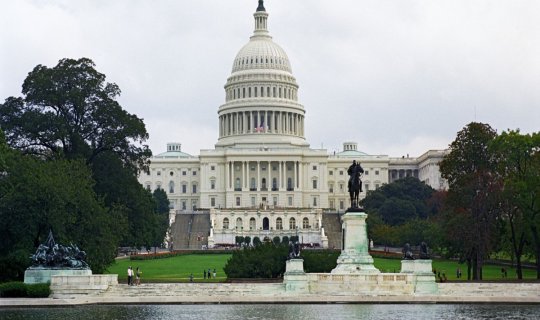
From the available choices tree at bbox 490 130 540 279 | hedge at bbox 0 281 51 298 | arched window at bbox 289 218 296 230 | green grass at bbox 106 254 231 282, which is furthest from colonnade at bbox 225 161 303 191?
hedge at bbox 0 281 51 298

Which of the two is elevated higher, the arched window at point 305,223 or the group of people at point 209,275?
the arched window at point 305,223

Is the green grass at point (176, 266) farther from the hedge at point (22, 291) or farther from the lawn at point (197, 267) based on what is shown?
the hedge at point (22, 291)

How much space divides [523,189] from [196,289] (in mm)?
24314

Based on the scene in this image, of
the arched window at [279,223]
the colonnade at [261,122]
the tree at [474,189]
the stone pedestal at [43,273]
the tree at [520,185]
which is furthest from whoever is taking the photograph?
the colonnade at [261,122]

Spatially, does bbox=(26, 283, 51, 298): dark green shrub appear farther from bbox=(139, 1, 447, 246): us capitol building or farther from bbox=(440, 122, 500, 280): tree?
bbox=(139, 1, 447, 246): us capitol building

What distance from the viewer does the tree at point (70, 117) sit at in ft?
241

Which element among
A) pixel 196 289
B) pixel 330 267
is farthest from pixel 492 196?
pixel 196 289

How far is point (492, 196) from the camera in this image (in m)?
67.5

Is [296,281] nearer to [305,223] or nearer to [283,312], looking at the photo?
[283,312]

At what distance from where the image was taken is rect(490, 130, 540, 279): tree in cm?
6750

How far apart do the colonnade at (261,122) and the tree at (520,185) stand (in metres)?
103

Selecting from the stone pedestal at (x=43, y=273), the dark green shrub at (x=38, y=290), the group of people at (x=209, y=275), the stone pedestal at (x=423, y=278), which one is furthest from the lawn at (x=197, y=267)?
the dark green shrub at (x=38, y=290)

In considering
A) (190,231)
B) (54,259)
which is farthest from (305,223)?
(54,259)

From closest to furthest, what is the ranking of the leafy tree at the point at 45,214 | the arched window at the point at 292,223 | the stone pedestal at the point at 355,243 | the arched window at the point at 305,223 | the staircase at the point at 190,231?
the stone pedestal at the point at 355,243 → the leafy tree at the point at 45,214 → the staircase at the point at 190,231 → the arched window at the point at 305,223 → the arched window at the point at 292,223
